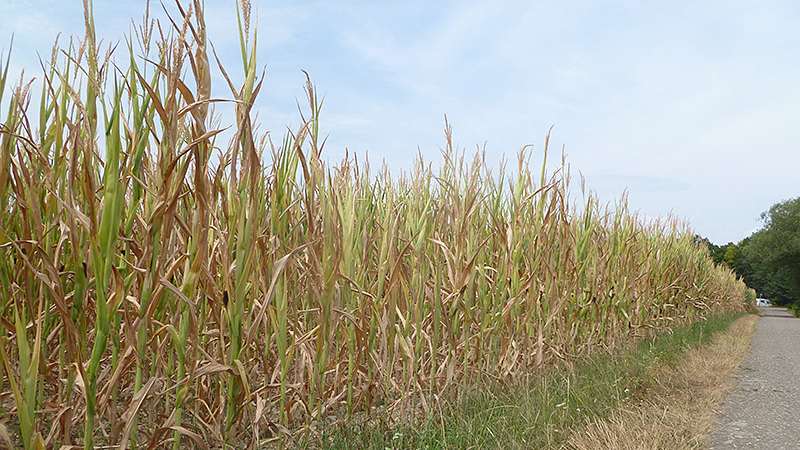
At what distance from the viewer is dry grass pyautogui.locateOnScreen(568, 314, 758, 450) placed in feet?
9.05

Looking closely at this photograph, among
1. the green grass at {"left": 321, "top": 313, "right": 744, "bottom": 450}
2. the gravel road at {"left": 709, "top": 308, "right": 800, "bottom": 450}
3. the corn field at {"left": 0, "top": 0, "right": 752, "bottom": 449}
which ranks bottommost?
the gravel road at {"left": 709, "top": 308, "right": 800, "bottom": 450}

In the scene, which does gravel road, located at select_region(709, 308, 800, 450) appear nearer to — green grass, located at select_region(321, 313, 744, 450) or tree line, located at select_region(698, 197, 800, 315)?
green grass, located at select_region(321, 313, 744, 450)

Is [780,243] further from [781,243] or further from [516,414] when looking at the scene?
[516,414]

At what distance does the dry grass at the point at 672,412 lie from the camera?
276 centimetres

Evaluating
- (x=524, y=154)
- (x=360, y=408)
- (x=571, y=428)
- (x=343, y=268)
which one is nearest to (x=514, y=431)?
(x=571, y=428)

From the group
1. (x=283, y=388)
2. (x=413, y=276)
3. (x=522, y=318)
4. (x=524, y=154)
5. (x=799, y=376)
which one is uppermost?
(x=524, y=154)

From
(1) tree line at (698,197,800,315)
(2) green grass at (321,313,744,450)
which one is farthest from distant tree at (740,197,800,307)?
(2) green grass at (321,313,744,450)

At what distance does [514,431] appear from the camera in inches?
103

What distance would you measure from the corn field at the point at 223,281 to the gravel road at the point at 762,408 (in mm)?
1145

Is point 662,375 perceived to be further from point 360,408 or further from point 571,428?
point 360,408

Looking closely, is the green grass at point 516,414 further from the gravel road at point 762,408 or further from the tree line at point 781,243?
the tree line at point 781,243

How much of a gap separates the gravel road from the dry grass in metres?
0.10

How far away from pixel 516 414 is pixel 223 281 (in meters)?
1.73

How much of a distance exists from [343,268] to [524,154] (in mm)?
2063
